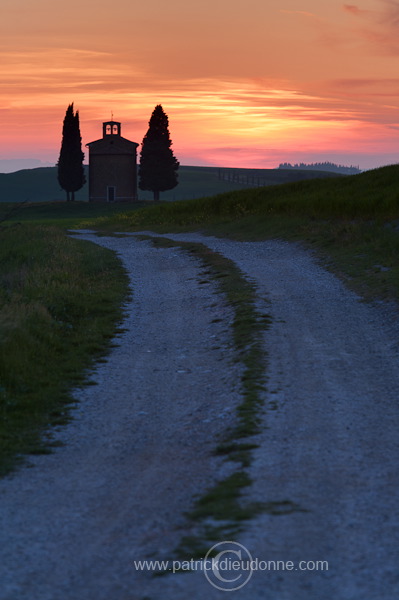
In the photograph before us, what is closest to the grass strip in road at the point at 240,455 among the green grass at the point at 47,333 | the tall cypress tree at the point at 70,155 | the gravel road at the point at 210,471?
the gravel road at the point at 210,471

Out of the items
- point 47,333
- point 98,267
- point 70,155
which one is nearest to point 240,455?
point 47,333

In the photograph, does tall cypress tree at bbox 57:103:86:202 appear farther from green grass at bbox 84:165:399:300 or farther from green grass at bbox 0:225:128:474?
green grass at bbox 0:225:128:474

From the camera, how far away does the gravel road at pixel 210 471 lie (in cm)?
514

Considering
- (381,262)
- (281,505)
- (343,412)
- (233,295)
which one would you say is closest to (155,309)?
(233,295)

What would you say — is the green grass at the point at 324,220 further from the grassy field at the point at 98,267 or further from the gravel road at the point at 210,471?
the gravel road at the point at 210,471

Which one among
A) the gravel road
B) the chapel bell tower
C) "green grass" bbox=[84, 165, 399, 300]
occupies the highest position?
the chapel bell tower

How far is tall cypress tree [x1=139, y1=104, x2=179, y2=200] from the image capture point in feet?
299

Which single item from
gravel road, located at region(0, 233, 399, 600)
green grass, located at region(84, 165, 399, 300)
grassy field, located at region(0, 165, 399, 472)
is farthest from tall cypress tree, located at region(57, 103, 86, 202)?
gravel road, located at region(0, 233, 399, 600)

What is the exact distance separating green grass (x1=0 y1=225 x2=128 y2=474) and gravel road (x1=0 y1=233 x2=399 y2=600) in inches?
16.0

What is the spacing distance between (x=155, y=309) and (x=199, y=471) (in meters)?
9.92

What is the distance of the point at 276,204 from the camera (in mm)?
38781

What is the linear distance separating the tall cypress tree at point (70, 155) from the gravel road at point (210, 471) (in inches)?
3239

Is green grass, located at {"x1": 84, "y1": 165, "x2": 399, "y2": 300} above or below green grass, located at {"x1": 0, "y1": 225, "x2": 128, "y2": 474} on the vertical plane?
above

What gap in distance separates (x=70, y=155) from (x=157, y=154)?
1149 cm
